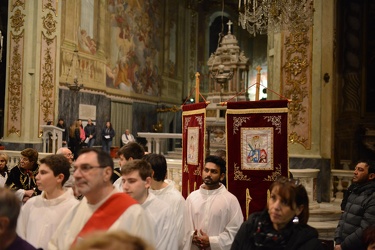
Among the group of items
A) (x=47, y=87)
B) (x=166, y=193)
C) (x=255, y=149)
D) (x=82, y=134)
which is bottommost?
(x=166, y=193)

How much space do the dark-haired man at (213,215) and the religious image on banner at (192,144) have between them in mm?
2503

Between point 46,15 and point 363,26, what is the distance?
951 centimetres

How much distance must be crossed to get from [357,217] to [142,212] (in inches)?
115

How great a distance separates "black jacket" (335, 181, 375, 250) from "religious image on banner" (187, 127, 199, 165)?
278 cm

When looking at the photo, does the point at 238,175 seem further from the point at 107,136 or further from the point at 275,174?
the point at 107,136

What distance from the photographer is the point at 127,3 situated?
2073 cm

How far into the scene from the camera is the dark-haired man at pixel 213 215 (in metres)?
4.79

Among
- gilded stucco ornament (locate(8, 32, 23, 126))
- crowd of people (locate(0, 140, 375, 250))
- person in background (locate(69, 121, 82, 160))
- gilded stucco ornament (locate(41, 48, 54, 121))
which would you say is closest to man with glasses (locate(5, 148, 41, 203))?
crowd of people (locate(0, 140, 375, 250))

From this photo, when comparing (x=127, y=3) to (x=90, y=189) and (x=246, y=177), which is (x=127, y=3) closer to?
(x=246, y=177)

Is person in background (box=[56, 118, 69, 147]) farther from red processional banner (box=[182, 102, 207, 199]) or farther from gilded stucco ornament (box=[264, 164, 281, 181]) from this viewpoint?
gilded stucco ornament (box=[264, 164, 281, 181])

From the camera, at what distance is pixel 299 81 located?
10.7 m

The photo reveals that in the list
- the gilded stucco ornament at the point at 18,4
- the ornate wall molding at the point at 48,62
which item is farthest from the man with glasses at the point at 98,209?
the gilded stucco ornament at the point at 18,4

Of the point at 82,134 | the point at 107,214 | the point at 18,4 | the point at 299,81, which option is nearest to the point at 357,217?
the point at 107,214

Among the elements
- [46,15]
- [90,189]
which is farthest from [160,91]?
[90,189]
